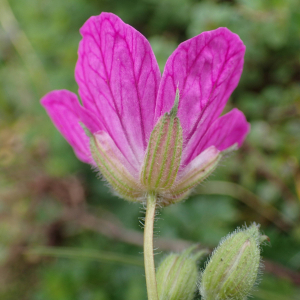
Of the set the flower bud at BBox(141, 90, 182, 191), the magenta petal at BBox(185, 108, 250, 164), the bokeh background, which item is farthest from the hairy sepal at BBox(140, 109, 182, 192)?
the bokeh background

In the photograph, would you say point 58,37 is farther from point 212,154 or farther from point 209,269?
point 209,269

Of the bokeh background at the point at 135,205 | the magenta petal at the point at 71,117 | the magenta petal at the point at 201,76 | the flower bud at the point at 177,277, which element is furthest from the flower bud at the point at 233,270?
the bokeh background at the point at 135,205

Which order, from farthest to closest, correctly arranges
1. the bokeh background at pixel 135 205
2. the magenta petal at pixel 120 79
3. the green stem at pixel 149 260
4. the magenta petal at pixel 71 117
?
the bokeh background at pixel 135 205 < the magenta petal at pixel 71 117 < the magenta petal at pixel 120 79 < the green stem at pixel 149 260

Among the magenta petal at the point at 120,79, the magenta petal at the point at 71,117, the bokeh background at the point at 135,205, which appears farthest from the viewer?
the bokeh background at the point at 135,205

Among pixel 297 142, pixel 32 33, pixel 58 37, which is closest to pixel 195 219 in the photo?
pixel 297 142

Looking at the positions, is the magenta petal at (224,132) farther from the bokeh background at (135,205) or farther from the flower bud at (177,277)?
the bokeh background at (135,205)

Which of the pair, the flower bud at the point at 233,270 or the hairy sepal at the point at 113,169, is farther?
the hairy sepal at the point at 113,169
